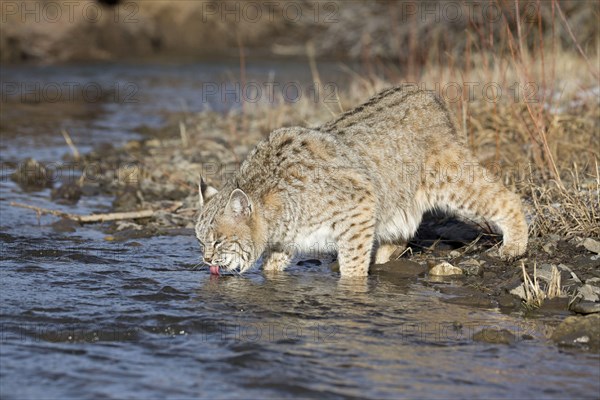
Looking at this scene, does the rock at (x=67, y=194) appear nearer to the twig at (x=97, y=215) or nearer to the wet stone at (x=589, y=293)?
the twig at (x=97, y=215)

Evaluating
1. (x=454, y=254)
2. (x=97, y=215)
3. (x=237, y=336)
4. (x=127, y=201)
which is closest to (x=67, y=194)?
(x=127, y=201)

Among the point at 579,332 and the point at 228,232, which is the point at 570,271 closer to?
the point at 579,332

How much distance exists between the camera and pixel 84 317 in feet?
21.7

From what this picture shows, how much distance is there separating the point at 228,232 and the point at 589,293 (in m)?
2.84

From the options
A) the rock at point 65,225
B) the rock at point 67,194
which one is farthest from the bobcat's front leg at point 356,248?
the rock at point 67,194

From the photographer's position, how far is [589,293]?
Answer: 7.12 meters

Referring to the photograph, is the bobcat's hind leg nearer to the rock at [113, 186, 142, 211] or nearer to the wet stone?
the wet stone

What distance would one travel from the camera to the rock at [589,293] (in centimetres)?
708

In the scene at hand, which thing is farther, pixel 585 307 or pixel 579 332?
pixel 585 307

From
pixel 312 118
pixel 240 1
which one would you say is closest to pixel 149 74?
pixel 240 1

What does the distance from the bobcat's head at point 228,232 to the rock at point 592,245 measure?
286 centimetres

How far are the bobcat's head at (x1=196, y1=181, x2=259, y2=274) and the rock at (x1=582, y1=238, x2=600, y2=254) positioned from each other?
2863 millimetres

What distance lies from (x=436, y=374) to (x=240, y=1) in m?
27.6

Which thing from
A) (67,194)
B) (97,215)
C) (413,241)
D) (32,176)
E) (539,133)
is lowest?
(413,241)
